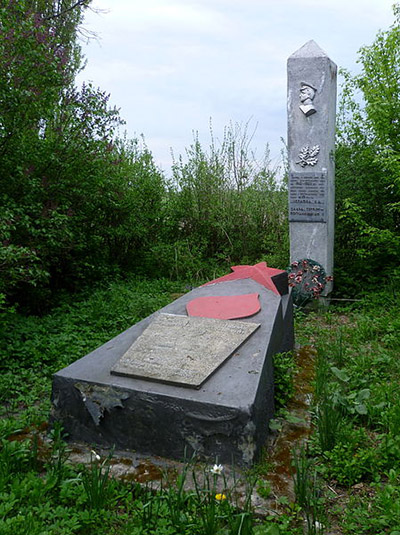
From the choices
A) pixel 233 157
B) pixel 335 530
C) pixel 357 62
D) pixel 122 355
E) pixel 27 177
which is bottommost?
pixel 335 530

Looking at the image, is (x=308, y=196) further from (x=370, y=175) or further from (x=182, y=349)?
(x=182, y=349)

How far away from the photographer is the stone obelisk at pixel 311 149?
6281 millimetres

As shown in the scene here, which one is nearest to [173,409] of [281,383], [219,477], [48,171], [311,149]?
[219,477]

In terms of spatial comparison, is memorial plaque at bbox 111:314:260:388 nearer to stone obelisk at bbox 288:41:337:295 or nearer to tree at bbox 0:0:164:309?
tree at bbox 0:0:164:309

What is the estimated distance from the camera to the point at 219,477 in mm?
2236

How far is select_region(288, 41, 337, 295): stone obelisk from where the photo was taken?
6.28 m

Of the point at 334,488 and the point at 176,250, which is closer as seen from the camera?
the point at 334,488

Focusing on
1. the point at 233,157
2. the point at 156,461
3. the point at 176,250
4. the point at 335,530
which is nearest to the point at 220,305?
the point at 156,461

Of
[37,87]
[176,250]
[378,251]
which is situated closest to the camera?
[37,87]

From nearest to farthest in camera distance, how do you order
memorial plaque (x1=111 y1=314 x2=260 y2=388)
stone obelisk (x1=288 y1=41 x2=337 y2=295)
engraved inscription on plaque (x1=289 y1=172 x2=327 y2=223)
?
memorial plaque (x1=111 y1=314 x2=260 y2=388) → stone obelisk (x1=288 y1=41 x2=337 y2=295) → engraved inscription on plaque (x1=289 y1=172 x2=327 y2=223)

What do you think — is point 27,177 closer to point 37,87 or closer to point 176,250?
point 37,87

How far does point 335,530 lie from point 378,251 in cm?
522

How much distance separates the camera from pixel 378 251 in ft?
21.9

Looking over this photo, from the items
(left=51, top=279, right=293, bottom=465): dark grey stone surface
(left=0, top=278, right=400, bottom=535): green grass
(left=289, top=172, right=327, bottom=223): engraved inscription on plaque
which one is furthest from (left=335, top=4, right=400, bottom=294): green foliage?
(left=51, top=279, right=293, bottom=465): dark grey stone surface
